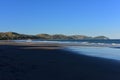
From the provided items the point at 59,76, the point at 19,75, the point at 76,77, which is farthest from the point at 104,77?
the point at 19,75

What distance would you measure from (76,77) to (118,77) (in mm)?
1918

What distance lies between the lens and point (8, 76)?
459 inches

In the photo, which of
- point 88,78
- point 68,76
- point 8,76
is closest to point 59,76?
point 68,76

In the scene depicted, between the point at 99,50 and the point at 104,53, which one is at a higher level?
the point at 99,50

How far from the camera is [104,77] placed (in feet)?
40.3

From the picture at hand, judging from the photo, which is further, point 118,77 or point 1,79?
point 118,77

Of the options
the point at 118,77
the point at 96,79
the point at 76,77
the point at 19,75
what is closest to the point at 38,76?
the point at 19,75

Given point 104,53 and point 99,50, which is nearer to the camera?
point 104,53

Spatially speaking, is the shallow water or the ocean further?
the ocean

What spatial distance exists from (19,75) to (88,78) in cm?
304

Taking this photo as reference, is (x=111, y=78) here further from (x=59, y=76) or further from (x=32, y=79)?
(x=32, y=79)

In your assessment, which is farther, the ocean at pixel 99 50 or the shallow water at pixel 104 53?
the ocean at pixel 99 50

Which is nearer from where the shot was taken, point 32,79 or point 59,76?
point 32,79

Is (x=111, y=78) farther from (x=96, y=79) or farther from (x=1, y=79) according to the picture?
(x=1, y=79)
